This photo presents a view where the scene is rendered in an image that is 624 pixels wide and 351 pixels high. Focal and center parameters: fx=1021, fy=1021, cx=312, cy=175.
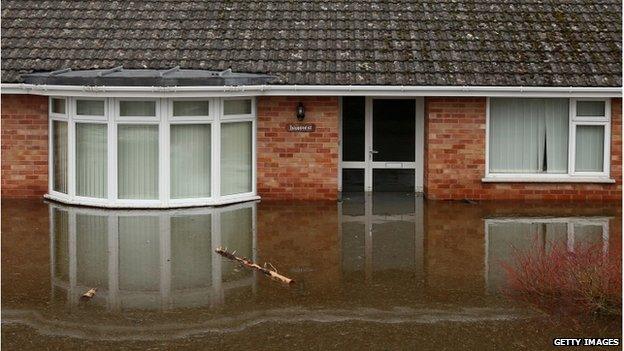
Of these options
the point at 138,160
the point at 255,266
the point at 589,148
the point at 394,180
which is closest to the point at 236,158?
the point at 138,160

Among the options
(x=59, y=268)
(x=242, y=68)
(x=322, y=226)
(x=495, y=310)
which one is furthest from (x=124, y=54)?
(x=495, y=310)

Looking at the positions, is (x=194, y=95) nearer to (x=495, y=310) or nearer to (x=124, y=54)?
(x=124, y=54)

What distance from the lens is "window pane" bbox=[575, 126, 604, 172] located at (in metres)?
17.7

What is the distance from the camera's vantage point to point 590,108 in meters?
17.7

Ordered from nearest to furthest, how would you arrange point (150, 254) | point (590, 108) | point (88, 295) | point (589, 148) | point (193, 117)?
point (88, 295)
point (150, 254)
point (193, 117)
point (590, 108)
point (589, 148)

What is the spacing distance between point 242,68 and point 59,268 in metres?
6.45

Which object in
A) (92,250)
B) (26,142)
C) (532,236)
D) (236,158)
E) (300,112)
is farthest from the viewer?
(26,142)

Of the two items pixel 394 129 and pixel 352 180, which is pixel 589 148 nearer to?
pixel 394 129

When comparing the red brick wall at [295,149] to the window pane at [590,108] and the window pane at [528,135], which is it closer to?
the window pane at [528,135]

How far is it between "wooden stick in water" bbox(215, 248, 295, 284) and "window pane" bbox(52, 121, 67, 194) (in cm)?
498

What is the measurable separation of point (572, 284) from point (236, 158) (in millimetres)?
8245

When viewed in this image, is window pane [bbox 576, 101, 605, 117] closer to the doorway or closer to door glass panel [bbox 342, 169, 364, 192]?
the doorway

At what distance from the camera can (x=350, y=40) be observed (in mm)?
18438

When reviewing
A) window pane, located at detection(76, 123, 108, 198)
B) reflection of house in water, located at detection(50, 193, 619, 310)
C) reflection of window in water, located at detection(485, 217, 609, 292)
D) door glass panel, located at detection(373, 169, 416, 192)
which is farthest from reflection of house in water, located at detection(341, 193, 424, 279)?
window pane, located at detection(76, 123, 108, 198)
